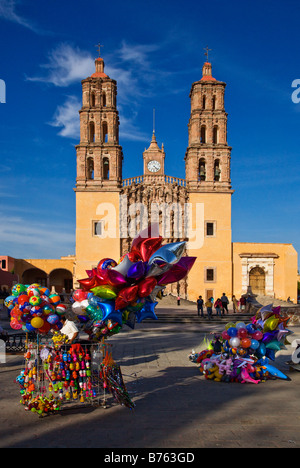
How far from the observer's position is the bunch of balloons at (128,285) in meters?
6.71

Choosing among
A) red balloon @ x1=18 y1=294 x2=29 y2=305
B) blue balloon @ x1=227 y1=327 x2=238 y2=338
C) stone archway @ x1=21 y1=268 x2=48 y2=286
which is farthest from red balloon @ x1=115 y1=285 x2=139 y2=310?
stone archway @ x1=21 y1=268 x2=48 y2=286

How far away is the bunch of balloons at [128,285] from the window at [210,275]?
24.0m

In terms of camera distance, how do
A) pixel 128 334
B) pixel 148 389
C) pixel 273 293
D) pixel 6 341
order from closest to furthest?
1. pixel 148 389
2. pixel 6 341
3. pixel 128 334
4. pixel 273 293

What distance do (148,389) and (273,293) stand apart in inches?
976

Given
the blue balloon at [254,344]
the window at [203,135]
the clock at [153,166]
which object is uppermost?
the window at [203,135]

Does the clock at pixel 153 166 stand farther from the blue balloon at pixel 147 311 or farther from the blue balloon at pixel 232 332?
the blue balloon at pixel 147 311

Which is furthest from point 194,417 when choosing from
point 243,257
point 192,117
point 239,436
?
point 192,117

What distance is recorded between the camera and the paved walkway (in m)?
5.54

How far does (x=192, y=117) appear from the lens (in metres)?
32.4

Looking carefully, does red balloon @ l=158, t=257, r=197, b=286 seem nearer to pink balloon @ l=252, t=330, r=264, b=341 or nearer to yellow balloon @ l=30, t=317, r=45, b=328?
yellow balloon @ l=30, t=317, r=45, b=328

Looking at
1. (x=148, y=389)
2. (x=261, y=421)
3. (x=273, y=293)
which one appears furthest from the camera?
(x=273, y=293)

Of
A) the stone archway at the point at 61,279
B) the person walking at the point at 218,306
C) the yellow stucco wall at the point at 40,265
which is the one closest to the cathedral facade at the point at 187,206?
the yellow stucco wall at the point at 40,265

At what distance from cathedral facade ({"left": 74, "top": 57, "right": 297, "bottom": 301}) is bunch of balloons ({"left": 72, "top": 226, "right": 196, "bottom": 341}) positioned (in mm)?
23646

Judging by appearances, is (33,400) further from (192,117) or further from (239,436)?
(192,117)
